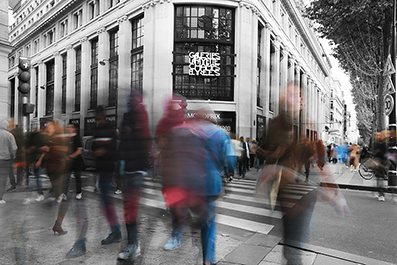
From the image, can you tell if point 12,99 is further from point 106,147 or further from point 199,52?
point 106,147

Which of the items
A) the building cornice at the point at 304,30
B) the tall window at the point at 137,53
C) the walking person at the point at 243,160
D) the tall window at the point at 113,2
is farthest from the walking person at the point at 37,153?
the building cornice at the point at 304,30

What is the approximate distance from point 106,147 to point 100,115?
44cm

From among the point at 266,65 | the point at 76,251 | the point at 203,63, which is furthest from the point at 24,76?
the point at 266,65

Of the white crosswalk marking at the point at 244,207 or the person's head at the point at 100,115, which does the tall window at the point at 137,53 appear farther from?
the person's head at the point at 100,115

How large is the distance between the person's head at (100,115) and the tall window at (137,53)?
20616 millimetres

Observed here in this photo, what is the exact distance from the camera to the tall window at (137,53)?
2444 cm

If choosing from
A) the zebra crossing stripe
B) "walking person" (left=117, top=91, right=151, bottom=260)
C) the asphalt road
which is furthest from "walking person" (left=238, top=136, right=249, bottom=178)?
"walking person" (left=117, top=91, right=151, bottom=260)

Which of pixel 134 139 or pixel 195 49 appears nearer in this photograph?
pixel 134 139

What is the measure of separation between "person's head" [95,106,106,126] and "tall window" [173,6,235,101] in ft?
60.8

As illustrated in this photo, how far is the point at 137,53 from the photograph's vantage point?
2502cm

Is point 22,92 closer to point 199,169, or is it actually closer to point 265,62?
point 199,169

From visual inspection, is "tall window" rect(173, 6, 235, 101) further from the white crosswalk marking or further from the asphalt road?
the asphalt road

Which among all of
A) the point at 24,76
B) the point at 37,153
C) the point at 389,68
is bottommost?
the point at 37,153

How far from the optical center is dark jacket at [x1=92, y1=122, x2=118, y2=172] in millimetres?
3867
